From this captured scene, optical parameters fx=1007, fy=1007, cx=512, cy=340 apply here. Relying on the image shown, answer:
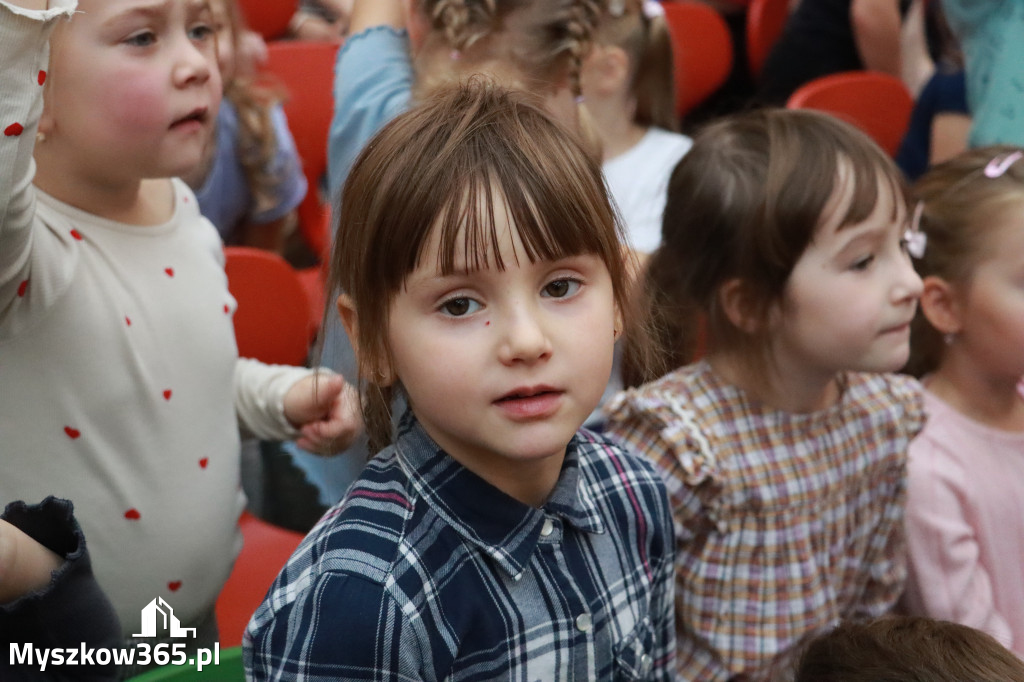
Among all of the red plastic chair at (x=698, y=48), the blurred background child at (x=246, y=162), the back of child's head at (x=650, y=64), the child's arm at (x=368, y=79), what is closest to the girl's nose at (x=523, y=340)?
the child's arm at (x=368, y=79)

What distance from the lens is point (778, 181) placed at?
1322 mm

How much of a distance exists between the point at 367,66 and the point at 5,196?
69 centimetres

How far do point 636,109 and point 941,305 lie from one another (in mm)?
1066

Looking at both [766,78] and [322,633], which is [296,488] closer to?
[322,633]

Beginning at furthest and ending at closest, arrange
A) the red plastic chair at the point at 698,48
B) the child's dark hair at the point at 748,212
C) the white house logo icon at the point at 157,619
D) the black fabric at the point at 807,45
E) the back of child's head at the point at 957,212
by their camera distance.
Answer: the red plastic chair at the point at 698,48
the black fabric at the point at 807,45
the back of child's head at the point at 957,212
the child's dark hair at the point at 748,212
the white house logo icon at the point at 157,619

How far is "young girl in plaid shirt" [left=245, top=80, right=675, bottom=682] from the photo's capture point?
0.84 m

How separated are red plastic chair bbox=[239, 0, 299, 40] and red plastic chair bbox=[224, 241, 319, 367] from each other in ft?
5.65

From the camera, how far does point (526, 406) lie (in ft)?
2.75

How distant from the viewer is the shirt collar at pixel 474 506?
0.92 meters

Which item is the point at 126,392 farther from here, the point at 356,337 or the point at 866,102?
the point at 866,102

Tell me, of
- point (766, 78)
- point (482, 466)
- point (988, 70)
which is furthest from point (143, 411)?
point (766, 78)

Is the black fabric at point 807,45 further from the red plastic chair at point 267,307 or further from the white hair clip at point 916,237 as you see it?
the red plastic chair at point 267,307

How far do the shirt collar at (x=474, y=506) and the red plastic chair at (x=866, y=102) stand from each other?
1.61m

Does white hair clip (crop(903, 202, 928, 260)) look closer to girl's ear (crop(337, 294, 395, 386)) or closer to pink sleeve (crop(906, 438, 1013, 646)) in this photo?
pink sleeve (crop(906, 438, 1013, 646))
